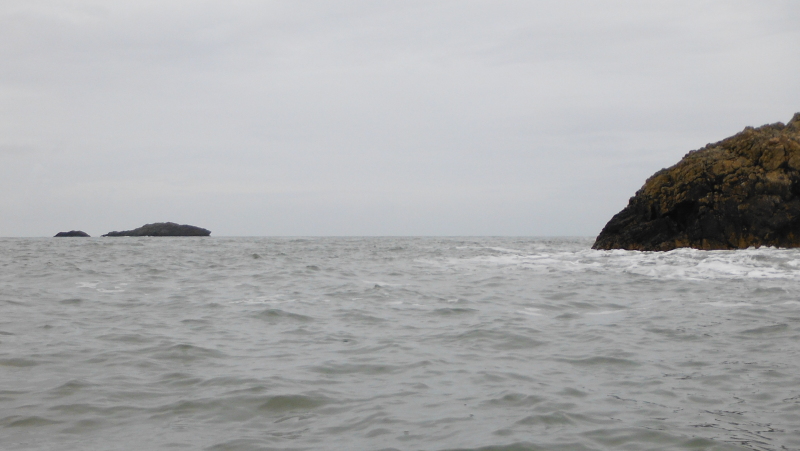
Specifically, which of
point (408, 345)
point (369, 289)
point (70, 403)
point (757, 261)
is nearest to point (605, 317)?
point (408, 345)

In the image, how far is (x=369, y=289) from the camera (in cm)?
1288

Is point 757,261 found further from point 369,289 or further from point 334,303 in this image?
point 334,303

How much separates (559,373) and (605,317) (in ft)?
11.4

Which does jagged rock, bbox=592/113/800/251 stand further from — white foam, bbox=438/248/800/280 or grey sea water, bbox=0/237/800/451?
grey sea water, bbox=0/237/800/451

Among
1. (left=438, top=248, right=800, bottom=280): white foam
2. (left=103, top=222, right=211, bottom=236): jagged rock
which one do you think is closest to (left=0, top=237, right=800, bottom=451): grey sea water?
(left=438, top=248, right=800, bottom=280): white foam

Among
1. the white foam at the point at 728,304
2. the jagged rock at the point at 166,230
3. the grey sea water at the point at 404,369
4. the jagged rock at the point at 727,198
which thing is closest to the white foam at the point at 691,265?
the grey sea water at the point at 404,369

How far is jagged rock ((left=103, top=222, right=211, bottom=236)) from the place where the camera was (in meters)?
81.0

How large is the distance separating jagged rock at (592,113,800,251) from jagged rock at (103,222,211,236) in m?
66.7

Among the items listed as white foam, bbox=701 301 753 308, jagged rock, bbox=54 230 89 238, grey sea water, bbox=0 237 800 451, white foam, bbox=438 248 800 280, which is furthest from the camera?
jagged rock, bbox=54 230 89 238

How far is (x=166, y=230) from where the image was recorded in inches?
3182

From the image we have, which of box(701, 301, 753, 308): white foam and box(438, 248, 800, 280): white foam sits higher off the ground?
box(438, 248, 800, 280): white foam

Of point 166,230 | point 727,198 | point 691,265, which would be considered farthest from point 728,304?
point 166,230

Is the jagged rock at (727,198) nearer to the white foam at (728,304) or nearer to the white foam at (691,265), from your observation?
the white foam at (691,265)

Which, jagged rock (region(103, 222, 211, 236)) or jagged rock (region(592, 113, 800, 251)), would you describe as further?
jagged rock (region(103, 222, 211, 236))
